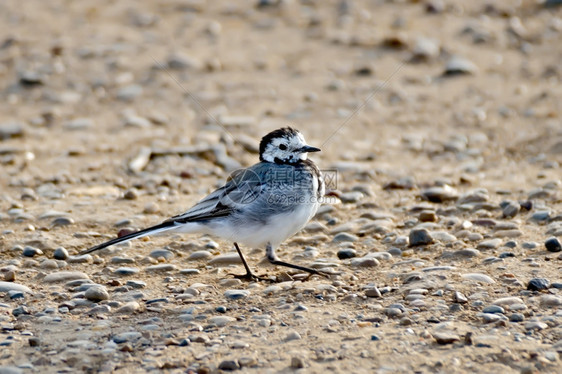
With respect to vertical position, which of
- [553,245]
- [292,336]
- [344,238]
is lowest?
[292,336]

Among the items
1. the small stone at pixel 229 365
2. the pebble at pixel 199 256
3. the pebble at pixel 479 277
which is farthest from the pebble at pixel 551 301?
the pebble at pixel 199 256

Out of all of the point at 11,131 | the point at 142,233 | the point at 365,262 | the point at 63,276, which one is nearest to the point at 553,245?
the point at 365,262

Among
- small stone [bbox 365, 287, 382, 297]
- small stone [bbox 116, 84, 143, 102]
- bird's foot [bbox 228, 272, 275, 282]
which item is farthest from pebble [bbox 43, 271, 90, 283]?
small stone [bbox 116, 84, 143, 102]

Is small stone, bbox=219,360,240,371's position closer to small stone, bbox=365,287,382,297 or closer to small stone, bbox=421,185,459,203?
small stone, bbox=365,287,382,297

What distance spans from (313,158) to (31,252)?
4.36 m

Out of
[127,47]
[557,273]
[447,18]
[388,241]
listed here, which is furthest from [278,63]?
[557,273]

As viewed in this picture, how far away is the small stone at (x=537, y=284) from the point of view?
6.49 m

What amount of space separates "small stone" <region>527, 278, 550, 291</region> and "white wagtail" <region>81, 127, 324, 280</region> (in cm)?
181

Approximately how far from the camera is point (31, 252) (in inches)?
298

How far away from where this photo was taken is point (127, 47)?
14062 millimetres

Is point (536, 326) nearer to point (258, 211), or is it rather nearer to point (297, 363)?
point (297, 363)

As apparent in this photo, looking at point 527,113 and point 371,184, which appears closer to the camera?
point 371,184

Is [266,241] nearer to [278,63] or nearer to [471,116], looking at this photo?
[471,116]

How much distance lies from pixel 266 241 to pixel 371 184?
116 inches
